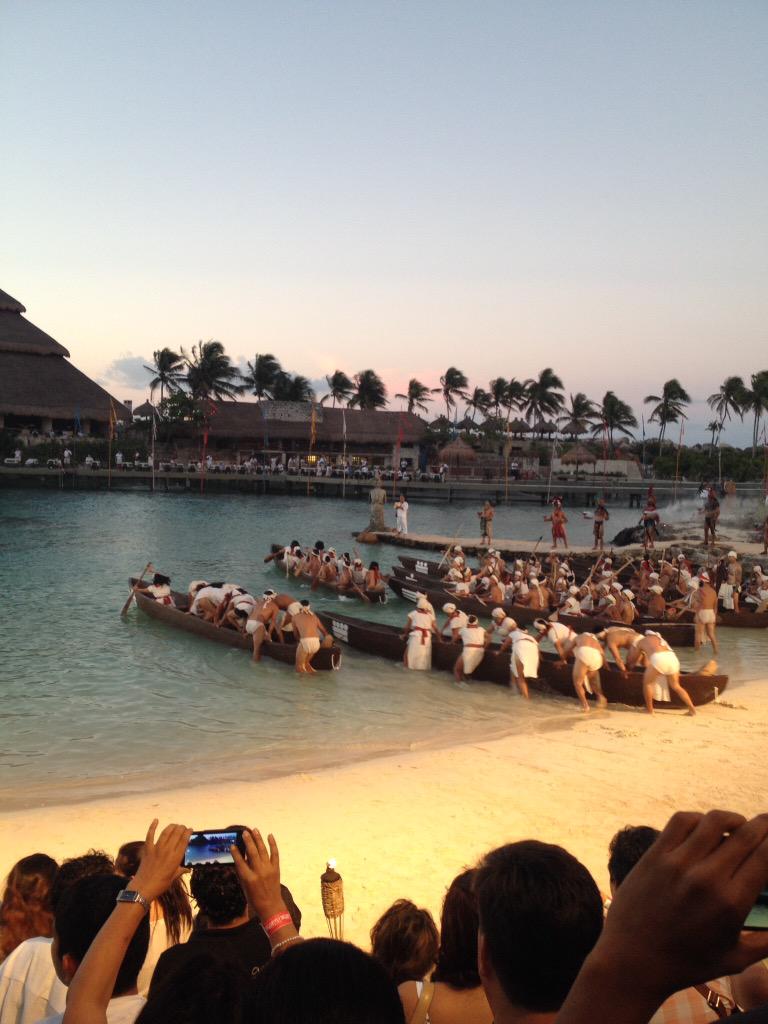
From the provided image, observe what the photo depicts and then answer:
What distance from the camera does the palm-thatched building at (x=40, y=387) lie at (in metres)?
63.0

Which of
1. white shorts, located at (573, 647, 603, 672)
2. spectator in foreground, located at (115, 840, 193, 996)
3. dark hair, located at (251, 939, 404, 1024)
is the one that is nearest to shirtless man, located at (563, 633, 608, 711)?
white shorts, located at (573, 647, 603, 672)

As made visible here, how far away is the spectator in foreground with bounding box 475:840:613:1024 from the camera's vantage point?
5.99 feet

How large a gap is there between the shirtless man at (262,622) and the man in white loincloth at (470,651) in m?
3.86

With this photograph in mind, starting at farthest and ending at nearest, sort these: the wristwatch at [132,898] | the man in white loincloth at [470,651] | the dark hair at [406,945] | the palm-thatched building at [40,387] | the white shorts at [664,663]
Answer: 1. the palm-thatched building at [40,387]
2. the man in white loincloth at [470,651]
3. the white shorts at [664,663]
4. the dark hair at [406,945]
5. the wristwatch at [132,898]

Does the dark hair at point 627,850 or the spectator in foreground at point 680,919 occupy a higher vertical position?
the spectator in foreground at point 680,919

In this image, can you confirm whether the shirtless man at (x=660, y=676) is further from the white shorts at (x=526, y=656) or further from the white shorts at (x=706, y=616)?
the white shorts at (x=706, y=616)

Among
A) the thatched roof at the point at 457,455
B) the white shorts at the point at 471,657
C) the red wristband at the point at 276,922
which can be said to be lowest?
the white shorts at the point at 471,657

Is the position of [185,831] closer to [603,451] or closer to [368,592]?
[368,592]

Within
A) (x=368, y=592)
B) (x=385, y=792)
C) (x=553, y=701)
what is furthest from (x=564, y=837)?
(x=368, y=592)

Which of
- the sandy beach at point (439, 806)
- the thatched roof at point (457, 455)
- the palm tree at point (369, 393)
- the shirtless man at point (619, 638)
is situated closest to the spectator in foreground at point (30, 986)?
the sandy beach at point (439, 806)

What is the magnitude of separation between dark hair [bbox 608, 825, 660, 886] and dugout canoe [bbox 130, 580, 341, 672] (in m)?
11.4

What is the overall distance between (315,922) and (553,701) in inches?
322

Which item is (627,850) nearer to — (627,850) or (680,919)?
(627,850)

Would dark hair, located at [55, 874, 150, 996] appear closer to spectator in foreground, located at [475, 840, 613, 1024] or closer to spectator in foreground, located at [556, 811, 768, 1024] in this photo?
spectator in foreground, located at [475, 840, 613, 1024]
